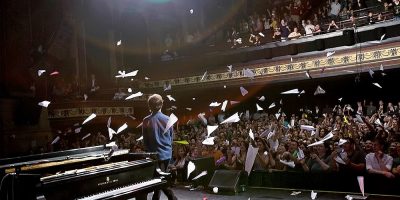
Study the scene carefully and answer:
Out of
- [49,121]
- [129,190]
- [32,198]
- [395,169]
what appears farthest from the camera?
[49,121]

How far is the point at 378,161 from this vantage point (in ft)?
20.0

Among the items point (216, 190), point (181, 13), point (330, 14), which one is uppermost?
point (181, 13)

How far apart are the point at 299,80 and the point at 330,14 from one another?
2690 millimetres

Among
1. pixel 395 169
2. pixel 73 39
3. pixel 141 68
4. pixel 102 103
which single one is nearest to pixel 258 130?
pixel 395 169

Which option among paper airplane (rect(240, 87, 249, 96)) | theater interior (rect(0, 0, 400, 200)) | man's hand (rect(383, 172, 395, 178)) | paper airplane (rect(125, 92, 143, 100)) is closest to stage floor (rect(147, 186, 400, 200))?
theater interior (rect(0, 0, 400, 200))

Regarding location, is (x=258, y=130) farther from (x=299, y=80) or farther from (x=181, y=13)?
(x=181, y=13)

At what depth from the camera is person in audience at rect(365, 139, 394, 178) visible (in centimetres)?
→ 594

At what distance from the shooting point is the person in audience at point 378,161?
5938 millimetres

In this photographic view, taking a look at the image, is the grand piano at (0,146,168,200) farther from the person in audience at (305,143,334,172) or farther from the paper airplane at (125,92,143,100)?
the paper airplane at (125,92,143,100)

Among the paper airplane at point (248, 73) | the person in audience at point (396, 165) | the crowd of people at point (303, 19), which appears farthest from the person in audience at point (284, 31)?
the person in audience at point (396, 165)

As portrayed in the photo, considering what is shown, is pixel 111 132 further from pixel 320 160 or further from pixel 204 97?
pixel 320 160

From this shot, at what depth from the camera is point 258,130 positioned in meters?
10.4

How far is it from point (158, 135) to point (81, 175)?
1.44 meters

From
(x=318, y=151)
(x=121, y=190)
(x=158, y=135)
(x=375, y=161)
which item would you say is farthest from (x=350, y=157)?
(x=121, y=190)
